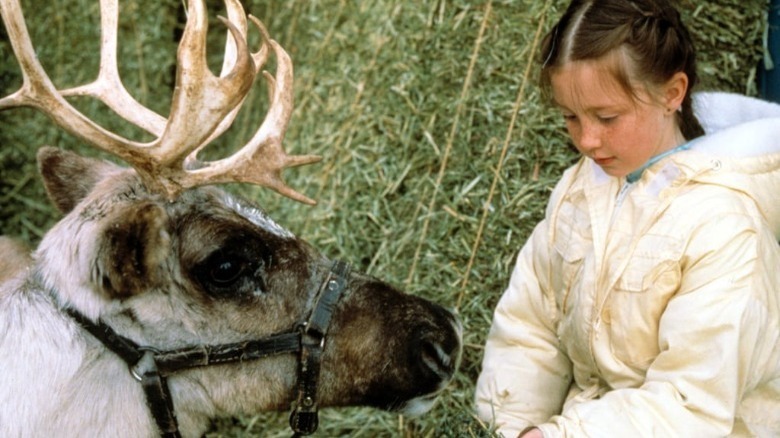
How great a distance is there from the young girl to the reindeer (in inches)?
22.0

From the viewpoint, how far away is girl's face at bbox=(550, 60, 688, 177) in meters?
2.97

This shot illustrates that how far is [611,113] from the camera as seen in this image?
2.98 meters

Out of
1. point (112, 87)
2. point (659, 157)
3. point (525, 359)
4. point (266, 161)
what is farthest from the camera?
point (525, 359)

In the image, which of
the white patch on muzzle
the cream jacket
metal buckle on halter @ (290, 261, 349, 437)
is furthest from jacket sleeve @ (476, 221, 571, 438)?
the white patch on muzzle

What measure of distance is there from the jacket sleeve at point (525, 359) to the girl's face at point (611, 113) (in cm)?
59

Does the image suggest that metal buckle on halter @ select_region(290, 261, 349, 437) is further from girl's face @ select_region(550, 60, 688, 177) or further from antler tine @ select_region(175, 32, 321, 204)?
→ girl's face @ select_region(550, 60, 688, 177)

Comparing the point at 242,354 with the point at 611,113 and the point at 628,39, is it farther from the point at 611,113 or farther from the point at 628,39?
the point at 628,39

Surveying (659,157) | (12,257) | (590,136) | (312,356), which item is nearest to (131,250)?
(312,356)

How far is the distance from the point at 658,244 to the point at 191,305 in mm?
1553

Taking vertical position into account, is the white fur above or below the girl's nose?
below

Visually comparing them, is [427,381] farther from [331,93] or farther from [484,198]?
[331,93]

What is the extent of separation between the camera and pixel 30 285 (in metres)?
2.79

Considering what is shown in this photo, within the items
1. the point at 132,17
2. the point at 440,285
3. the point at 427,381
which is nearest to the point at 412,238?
the point at 440,285

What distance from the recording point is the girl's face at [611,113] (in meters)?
2.97
